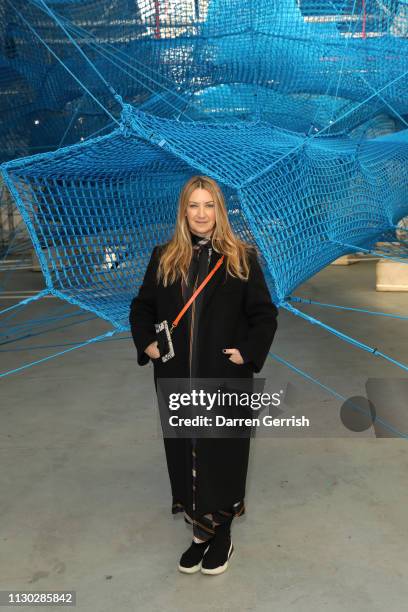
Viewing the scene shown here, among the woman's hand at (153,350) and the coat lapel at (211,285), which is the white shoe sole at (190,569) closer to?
the woman's hand at (153,350)

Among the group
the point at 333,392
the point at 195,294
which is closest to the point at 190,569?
the point at 195,294

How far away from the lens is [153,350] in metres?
1.68

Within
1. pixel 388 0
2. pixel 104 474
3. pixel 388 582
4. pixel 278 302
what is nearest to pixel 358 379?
pixel 278 302

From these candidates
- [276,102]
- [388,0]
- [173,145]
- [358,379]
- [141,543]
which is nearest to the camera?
[141,543]

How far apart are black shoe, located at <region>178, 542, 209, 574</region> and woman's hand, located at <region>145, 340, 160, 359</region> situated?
1.56 ft

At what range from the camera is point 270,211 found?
2516mm

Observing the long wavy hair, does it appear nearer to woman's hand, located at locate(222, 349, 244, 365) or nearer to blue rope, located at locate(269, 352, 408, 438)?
woman's hand, located at locate(222, 349, 244, 365)

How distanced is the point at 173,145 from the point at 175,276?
27.6 inches

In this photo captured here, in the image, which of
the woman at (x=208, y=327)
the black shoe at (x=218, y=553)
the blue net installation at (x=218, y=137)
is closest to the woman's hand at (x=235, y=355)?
the woman at (x=208, y=327)

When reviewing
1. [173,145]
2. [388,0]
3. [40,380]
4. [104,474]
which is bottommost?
[40,380]

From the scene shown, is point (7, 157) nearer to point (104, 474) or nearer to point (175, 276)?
point (104, 474)

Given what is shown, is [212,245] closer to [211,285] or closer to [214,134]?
[211,285]

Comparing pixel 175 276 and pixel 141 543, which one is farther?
pixel 141 543

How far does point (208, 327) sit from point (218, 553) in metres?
0.54
